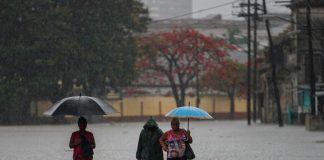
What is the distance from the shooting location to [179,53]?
10169 cm

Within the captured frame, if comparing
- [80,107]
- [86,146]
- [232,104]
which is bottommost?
[86,146]

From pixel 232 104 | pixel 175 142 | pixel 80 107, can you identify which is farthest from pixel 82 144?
pixel 232 104

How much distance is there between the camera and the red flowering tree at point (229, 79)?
348ft

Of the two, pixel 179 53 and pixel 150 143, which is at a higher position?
pixel 179 53

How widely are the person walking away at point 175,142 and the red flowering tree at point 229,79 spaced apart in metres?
88.4

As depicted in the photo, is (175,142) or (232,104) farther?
(232,104)

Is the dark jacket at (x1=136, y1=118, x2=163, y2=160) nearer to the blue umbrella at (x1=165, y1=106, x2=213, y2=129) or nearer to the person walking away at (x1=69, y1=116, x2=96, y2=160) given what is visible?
the blue umbrella at (x1=165, y1=106, x2=213, y2=129)

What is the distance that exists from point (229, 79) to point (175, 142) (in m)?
92.4

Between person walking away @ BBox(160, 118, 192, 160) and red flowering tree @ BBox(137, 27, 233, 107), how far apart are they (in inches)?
3290

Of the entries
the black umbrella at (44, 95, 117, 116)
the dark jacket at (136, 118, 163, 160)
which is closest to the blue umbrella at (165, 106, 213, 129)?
the dark jacket at (136, 118, 163, 160)

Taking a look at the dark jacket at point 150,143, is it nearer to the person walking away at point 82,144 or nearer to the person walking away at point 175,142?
the person walking away at point 175,142

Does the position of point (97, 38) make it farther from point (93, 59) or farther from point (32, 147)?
point (32, 147)

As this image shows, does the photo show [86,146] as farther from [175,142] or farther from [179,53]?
[179,53]

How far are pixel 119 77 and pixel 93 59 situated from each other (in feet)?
13.5
